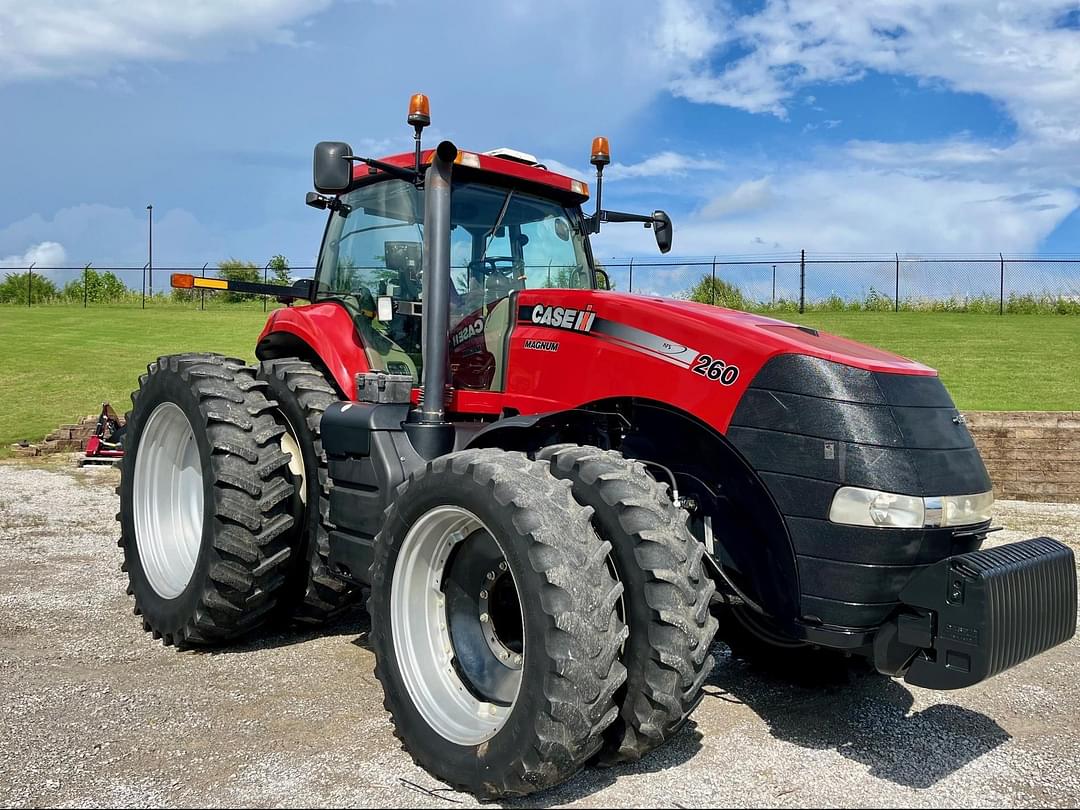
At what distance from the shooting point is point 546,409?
4.04m

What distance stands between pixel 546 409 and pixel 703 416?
2.59 ft

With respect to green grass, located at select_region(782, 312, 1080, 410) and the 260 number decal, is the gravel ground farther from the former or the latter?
green grass, located at select_region(782, 312, 1080, 410)

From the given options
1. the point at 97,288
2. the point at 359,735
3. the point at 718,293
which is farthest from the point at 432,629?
the point at 97,288

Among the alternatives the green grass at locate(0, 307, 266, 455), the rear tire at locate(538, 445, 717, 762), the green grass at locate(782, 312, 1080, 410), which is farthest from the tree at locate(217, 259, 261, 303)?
the rear tire at locate(538, 445, 717, 762)

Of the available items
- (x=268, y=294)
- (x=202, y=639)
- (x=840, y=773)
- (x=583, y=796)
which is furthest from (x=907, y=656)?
(x=268, y=294)

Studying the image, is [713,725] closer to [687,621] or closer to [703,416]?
[687,621]

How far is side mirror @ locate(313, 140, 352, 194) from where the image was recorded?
4.07m

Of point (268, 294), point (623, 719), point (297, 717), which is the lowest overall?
point (297, 717)

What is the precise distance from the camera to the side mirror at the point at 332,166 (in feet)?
13.3

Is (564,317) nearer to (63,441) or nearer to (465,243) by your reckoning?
(465,243)

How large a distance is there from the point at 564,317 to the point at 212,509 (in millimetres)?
1936

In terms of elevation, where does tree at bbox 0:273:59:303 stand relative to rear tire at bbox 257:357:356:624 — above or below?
above

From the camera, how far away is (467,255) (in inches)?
180

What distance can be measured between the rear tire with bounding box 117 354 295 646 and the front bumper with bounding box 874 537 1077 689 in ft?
9.30
